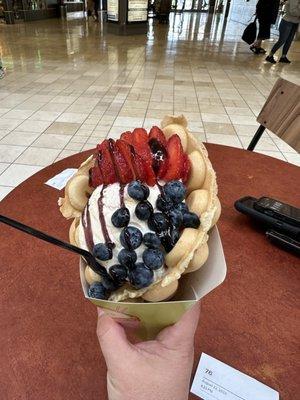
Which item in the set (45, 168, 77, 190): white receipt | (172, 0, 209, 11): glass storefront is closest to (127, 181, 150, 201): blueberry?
(45, 168, 77, 190): white receipt

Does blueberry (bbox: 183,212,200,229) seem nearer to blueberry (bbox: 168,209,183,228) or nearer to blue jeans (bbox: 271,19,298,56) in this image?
blueberry (bbox: 168,209,183,228)

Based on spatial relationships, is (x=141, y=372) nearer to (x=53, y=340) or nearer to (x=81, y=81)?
(x=53, y=340)

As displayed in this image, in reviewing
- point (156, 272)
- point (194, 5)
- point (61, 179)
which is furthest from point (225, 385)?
point (194, 5)

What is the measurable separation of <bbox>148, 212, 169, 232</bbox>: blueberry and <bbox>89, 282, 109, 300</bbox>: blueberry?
0.50ft

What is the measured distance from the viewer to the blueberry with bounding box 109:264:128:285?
592 millimetres

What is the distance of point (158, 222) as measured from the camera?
0.59m

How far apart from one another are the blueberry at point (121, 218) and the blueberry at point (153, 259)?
0.07 metres

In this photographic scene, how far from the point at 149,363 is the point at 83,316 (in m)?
0.27

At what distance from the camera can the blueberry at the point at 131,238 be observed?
1.89ft

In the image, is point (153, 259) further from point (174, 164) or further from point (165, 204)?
point (174, 164)

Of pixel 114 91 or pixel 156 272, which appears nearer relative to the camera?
pixel 156 272

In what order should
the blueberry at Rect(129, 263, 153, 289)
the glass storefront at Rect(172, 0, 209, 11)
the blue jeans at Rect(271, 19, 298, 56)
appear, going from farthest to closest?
the glass storefront at Rect(172, 0, 209, 11) < the blue jeans at Rect(271, 19, 298, 56) < the blueberry at Rect(129, 263, 153, 289)

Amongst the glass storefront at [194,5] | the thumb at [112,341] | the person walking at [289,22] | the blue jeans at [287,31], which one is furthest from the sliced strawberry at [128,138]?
the glass storefront at [194,5]

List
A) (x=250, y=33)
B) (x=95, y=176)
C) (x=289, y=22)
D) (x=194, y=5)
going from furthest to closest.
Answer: (x=194, y=5) < (x=250, y=33) < (x=289, y=22) < (x=95, y=176)
